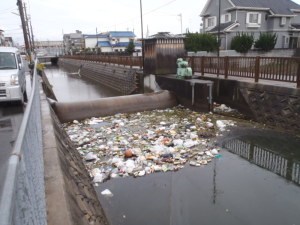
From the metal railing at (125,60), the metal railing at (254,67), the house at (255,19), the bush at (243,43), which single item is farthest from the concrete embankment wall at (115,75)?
the house at (255,19)

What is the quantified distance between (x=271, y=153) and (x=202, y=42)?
21477 millimetres

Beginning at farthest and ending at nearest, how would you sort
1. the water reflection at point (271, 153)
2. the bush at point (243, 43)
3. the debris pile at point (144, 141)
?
1. the bush at point (243, 43)
2. the debris pile at point (144, 141)
3. the water reflection at point (271, 153)

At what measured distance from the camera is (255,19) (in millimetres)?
30797

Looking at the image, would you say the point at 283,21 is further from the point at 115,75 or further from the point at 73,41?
the point at 73,41

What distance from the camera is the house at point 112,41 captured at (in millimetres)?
73000

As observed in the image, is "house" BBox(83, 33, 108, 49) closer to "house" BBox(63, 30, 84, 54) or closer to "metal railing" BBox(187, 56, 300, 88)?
"house" BBox(63, 30, 84, 54)

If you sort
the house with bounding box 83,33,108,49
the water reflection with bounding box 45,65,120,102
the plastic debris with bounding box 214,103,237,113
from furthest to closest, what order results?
the house with bounding box 83,33,108,49 → the water reflection with bounding box 45,65,120,102 → the plastic debris with bounding box 214,103,237,113

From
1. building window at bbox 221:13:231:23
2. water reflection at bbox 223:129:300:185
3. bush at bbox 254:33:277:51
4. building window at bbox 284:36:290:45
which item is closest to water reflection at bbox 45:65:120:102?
water reflection at bbox 223:129:300:185

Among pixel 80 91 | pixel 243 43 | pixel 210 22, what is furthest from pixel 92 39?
pixel 243 43

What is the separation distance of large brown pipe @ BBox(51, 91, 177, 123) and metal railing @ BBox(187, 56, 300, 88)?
2168 mm

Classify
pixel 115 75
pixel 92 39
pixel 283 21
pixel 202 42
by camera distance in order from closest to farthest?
pixel 115 75
pixel 202 42
pixel 283 21
pixel 92 39

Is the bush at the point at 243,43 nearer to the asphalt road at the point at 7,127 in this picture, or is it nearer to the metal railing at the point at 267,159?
the metal railing at the point at 267,159

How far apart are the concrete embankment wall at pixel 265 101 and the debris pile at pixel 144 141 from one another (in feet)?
3.48

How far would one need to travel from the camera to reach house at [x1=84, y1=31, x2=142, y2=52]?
7300cm
